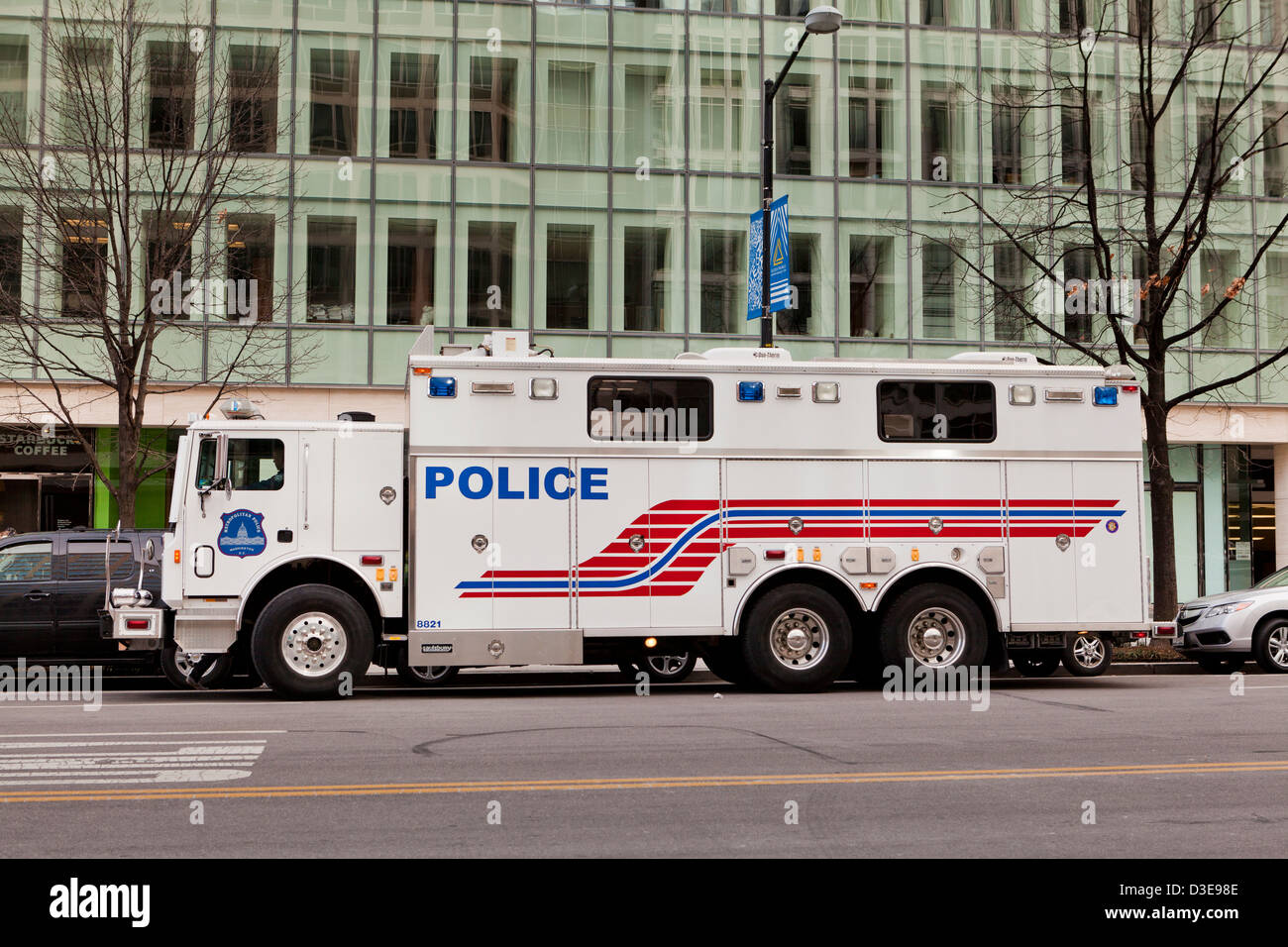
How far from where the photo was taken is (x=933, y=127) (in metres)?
28.4

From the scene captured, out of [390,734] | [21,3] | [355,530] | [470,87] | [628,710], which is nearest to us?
[390,734]

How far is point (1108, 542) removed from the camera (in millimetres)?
14367

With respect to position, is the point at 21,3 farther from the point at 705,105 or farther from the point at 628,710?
the point at 628,710

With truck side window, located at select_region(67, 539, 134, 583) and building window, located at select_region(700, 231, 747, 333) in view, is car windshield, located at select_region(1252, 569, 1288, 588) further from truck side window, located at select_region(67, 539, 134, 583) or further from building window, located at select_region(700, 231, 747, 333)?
truck side window, located at select_region(67, 539, 134, 583)

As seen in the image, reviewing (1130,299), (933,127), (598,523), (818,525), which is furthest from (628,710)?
(933,127)

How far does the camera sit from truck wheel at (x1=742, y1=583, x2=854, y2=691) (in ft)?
45.1

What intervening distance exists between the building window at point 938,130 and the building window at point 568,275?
7.44 metres

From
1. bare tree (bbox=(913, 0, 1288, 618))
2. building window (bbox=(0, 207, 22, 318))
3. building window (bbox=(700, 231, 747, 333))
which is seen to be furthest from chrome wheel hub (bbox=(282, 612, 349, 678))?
bare tree (bbox=(913, 0, 1288, 618))

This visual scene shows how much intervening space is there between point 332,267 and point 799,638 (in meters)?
15.3

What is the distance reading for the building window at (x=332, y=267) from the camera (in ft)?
84.4

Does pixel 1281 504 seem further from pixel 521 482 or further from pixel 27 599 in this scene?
pixel 27 599

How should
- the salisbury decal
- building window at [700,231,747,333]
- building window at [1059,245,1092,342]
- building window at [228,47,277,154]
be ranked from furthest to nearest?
1. building window at [700,231,747,333]
2. building window at [1059,245,1092,342]
3. building window at [228,47,277,154]
4. the salisbury decal

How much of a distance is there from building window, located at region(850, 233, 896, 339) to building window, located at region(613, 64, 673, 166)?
4.49m

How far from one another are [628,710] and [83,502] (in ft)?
55.4
